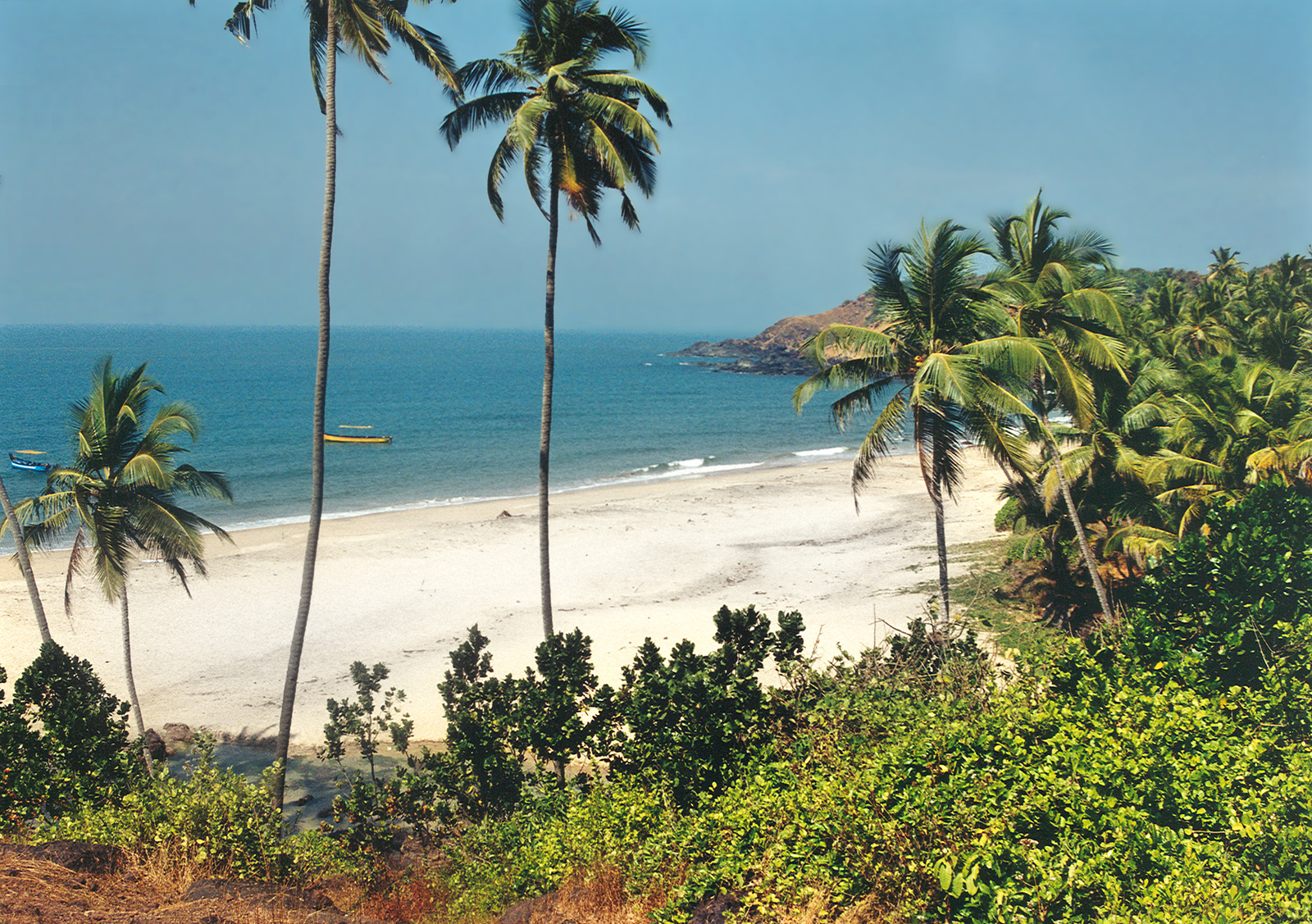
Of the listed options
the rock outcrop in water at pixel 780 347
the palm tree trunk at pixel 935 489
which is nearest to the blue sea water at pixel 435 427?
the rock outcrop in water at pixel 780 347

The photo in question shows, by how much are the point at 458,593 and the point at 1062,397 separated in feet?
54.8

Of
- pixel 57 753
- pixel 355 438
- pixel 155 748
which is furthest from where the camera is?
pixel 355 438

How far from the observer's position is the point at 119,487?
1269 cm

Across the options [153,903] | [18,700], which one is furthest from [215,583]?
[153,903]

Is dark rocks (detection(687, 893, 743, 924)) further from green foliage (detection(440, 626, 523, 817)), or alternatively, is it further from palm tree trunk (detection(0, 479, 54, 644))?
palm tree trunk (detection(0, 479, 54, 644))

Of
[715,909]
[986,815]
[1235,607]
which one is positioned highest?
[1235,607]

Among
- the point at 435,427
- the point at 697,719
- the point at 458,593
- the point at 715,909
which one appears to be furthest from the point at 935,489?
the point at 435,427

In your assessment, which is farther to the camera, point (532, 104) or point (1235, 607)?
point (532, 104)

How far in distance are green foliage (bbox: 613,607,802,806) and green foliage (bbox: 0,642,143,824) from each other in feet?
18.4

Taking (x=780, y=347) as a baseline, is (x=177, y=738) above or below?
below

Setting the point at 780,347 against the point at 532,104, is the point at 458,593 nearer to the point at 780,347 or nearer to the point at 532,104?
the point at 532,104

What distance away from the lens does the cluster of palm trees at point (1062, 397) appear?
460 inches

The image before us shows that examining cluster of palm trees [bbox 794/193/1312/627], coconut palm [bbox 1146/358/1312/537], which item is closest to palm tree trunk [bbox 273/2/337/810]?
cluster of palm trees [bbox 794/193/1312/627]

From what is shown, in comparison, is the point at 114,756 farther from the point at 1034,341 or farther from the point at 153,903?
the point at 1034,341
